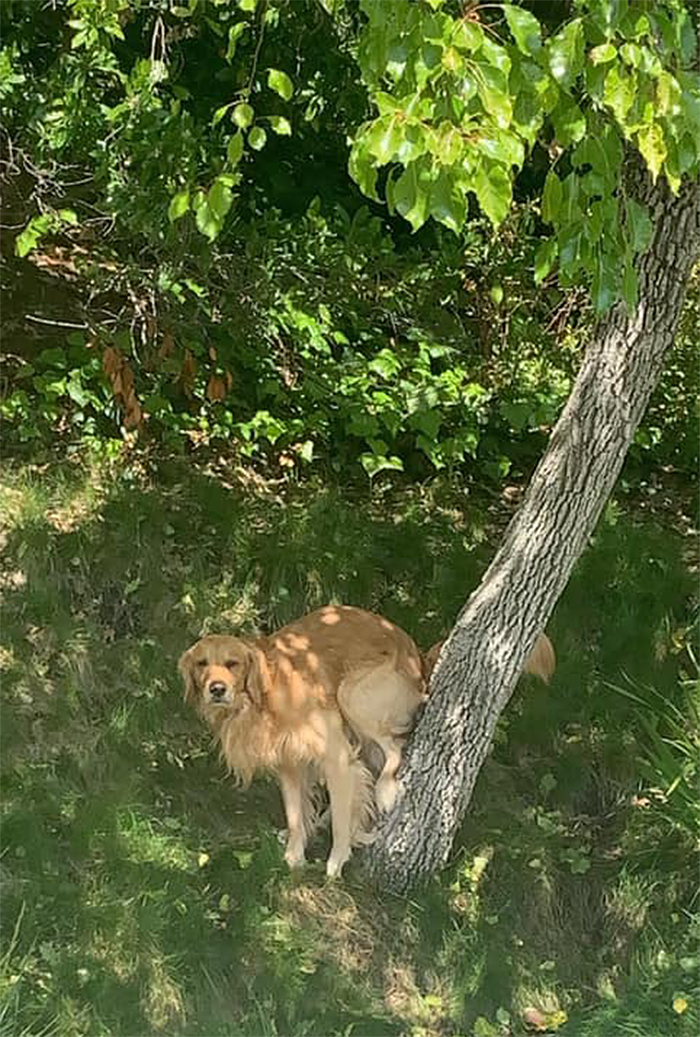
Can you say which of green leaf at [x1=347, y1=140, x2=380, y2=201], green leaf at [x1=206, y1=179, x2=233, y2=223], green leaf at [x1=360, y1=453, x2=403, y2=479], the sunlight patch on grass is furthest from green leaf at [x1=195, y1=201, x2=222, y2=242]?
green leaf at [x1=360, y1=453, x2=403, y2=479]

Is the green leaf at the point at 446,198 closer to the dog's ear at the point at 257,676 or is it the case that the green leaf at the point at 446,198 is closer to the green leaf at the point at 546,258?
the green leaf at the point at 546,258

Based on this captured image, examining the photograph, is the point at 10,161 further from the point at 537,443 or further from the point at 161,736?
the point at 537,443

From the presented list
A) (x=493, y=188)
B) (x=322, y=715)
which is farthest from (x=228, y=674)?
(x=493, y=188)

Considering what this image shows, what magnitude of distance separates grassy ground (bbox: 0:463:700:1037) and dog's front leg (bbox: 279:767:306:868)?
0.33ft

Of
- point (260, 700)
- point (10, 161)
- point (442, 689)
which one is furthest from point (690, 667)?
point (10, 161)

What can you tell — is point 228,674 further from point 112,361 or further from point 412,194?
point 412,194

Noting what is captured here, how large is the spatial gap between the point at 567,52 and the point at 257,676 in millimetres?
2596

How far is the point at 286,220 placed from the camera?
608 cm

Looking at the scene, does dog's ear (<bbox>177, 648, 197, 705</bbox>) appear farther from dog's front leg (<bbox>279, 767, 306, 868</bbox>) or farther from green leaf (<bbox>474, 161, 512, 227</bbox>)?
green leaf (<bbox>474, 161, 512, 227</bbox>)

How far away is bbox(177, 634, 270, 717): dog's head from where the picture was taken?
13.6 feet

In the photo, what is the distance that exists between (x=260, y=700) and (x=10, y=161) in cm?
272

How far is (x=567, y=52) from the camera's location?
2.07m

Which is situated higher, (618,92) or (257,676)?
(618,92)

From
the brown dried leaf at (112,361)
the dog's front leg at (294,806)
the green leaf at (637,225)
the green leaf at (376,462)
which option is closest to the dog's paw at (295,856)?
the dog's front leg at (294,806)
